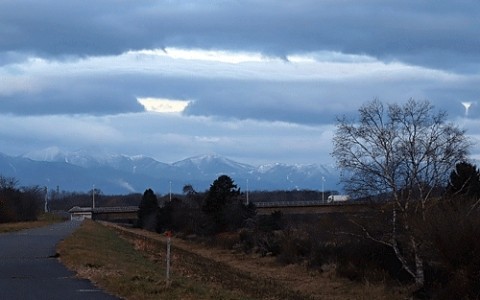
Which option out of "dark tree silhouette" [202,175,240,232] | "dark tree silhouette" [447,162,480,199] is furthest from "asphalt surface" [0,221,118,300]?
"dark tree silhouette" [202,175,240,232]

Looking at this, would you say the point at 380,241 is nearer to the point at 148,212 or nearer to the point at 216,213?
the point at 216,213

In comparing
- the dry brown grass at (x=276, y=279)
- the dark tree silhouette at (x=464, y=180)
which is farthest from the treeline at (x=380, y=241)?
the dry brown grass at (x=276, y=279)

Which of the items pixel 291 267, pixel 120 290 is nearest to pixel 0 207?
pixel 291 267

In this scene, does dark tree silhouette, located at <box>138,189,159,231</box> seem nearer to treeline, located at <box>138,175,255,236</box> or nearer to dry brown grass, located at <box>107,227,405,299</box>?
treeline, located at <box>138,175,255,236</box>

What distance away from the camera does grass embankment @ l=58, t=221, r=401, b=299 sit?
18969mm

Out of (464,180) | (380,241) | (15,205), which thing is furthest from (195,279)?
(15,205)

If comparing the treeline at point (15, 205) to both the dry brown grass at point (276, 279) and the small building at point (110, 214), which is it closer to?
Result: the small building at point (110, 214)

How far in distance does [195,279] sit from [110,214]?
122m

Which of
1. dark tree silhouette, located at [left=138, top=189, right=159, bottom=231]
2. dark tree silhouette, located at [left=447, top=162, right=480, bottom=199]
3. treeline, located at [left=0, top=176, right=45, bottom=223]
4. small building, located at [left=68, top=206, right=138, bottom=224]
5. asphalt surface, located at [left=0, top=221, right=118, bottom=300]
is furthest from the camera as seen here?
small building, located at [left=68, top=206, right=138, bottom=224]

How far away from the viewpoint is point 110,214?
145 metres

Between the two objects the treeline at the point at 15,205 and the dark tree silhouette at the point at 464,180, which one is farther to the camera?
the treeline at the point at 15,205

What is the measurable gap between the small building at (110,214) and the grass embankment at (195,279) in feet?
263

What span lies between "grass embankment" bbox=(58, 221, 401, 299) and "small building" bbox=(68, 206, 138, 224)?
263 feet

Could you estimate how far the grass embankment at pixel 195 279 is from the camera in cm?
1897
